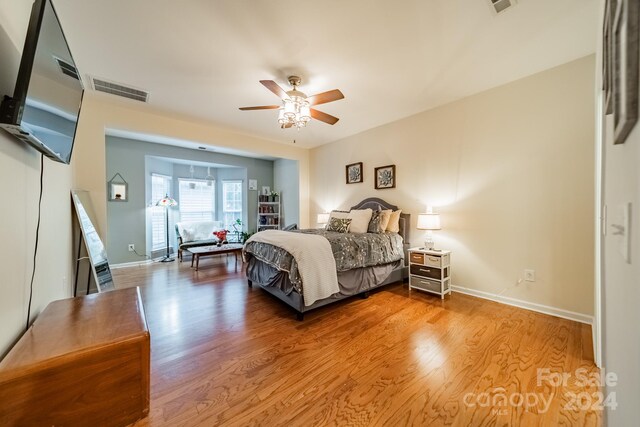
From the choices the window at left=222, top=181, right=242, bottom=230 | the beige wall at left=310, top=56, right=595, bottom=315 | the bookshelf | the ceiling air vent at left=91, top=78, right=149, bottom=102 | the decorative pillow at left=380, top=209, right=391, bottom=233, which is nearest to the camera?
the beige wall at left=310, top=56, right=595, bottom=315

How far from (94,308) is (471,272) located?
392cm

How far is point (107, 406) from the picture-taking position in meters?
1.19

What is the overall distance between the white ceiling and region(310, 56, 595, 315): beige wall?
32 cm

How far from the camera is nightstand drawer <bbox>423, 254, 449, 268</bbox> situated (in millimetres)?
3041

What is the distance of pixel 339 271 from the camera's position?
9.30 feet

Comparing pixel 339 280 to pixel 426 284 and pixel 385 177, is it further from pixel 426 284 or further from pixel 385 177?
pixel 385 177

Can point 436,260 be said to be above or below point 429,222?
below

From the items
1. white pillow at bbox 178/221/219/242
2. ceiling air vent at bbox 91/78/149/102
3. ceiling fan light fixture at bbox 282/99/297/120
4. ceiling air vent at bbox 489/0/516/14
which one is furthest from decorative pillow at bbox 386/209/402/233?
white pillow at bbox 178/221/219/242

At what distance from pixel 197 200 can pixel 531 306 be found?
724cm

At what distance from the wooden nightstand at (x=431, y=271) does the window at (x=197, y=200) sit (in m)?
5.75

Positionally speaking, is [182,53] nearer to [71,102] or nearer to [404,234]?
[71,102]

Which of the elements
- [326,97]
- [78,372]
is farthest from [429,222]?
[78,372]

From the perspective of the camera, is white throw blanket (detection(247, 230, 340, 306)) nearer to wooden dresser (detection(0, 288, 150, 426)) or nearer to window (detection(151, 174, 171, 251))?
wooden dresser (detection(0, 288, 150, 426))

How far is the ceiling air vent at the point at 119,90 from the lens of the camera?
2850mm
